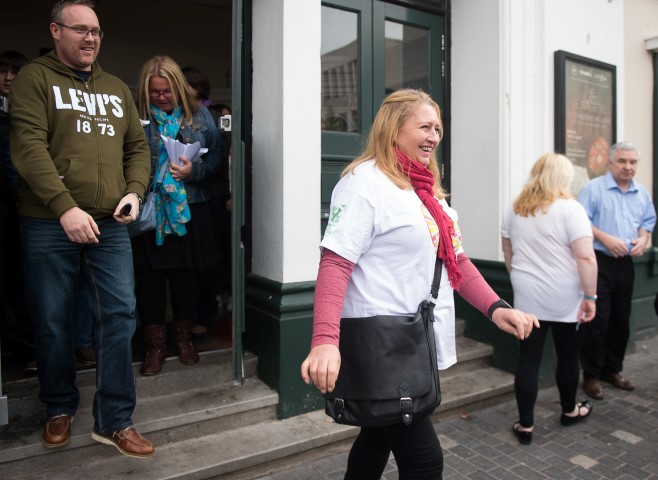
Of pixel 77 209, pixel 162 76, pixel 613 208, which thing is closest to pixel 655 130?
pixel 613 208

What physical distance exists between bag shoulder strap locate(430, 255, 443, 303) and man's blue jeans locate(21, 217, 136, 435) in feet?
5.00

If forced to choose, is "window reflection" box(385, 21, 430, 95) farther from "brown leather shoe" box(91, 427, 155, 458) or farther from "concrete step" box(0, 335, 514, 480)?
"brown leather shoe" box(91, 427, 155, 458)

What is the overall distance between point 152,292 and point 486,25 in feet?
10.9

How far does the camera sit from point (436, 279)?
2125mm

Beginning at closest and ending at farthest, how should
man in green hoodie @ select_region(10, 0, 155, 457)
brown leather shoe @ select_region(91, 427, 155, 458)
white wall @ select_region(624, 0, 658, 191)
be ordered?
man in green hoodie @ select_region(10, 0, 155, 457) → brown leather shoe @ select_region(91, 427, 155, 458) → white wall @ select_region(624, 0, 658, 191)

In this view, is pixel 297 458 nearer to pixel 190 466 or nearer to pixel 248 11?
pixel 190 466

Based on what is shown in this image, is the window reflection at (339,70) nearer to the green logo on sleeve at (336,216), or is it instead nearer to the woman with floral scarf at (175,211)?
the woman with floral scarf at (175,211)

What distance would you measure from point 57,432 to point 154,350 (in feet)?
2.78

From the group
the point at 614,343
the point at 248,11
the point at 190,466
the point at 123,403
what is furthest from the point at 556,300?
the point at 248,11

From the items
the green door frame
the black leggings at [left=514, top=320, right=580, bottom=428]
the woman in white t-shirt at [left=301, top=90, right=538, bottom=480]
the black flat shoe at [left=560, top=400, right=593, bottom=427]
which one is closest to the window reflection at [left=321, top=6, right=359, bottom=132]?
the green door frame

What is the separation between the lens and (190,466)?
9.62 feet

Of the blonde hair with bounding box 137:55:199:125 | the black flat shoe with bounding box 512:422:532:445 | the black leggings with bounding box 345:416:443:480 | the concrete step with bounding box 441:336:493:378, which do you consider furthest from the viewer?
the concrete step with bounding box 441:336:493:378

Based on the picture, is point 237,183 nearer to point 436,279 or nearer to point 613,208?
point 436,279

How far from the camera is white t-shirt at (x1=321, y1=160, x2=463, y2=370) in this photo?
197 cm
